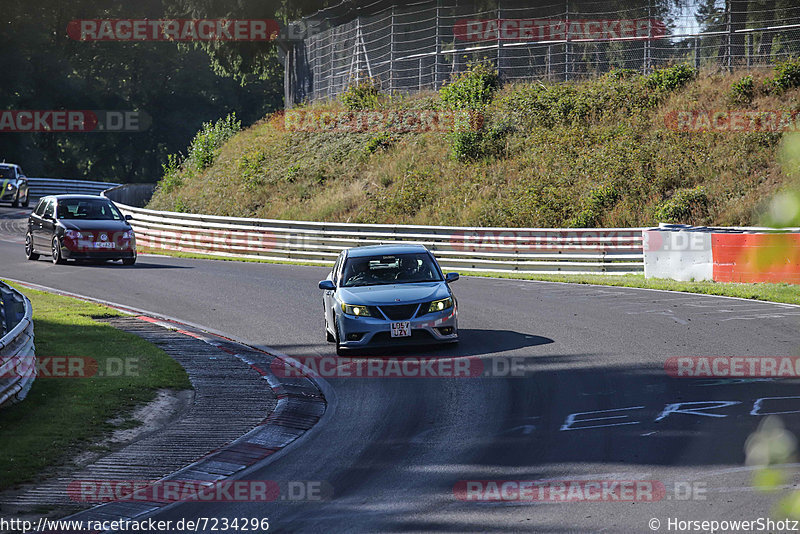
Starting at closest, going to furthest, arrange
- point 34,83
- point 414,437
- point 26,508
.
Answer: point 26,508 < point 414,437 < point 34,83

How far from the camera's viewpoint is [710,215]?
28.3 meters

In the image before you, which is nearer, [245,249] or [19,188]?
[245,249]

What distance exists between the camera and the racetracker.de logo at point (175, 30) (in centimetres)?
5744

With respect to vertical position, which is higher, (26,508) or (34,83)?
(34,83)

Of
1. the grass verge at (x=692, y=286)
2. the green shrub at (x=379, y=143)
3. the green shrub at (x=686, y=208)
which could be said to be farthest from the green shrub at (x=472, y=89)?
the grass verge at (x=692, y=286)

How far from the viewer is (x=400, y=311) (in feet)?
44.5

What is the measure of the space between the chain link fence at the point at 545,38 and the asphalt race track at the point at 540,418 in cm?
1777

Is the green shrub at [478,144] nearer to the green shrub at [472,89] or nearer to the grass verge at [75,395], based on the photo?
the green shrub at [472,89]

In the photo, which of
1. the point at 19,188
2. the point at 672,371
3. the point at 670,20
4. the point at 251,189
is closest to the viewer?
the point at 672,371

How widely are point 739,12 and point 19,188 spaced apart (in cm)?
3414

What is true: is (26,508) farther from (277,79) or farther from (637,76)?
(277,79)

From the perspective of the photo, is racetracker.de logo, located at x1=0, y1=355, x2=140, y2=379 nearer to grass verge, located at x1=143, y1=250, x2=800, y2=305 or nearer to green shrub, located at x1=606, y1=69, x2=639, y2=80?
grass verge, located at x1=143, y1=250, x2=800, y2=305

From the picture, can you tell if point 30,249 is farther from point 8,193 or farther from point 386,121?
point 8,193

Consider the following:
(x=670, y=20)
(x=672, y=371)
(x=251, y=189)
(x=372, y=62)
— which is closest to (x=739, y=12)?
(x=670, y=20)
